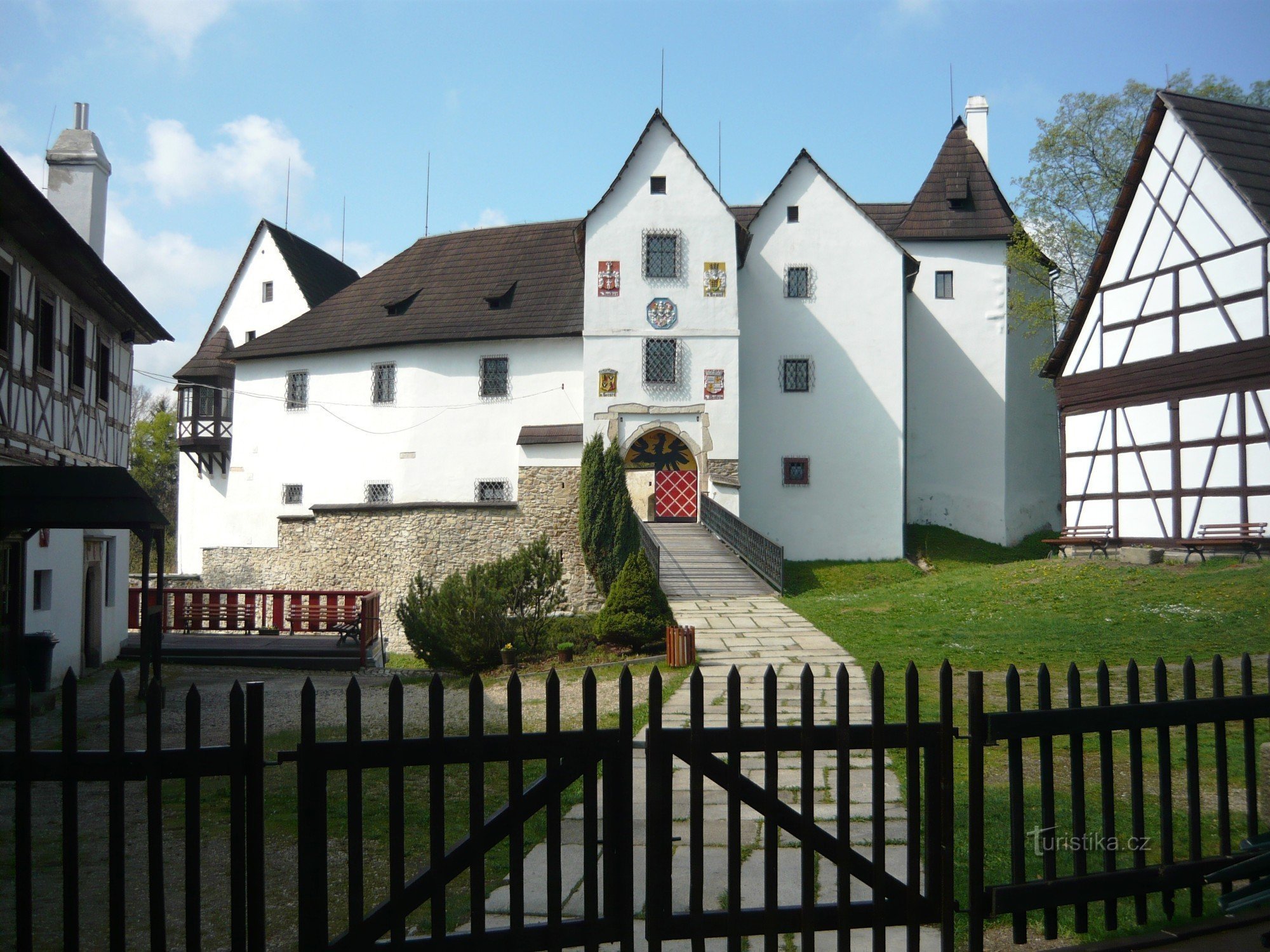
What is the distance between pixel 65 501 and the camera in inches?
505

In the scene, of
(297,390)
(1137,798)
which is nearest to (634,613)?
(1137,798)

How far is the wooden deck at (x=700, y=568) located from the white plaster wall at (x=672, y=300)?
3.12 m

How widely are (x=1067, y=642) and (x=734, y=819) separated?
10960mm

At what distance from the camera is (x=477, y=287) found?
33.8m

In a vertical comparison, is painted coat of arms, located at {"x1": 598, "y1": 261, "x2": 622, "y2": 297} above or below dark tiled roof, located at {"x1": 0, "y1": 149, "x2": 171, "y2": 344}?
above

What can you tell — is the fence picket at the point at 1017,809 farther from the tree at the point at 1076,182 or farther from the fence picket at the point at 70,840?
the tree at the point at 1076,182

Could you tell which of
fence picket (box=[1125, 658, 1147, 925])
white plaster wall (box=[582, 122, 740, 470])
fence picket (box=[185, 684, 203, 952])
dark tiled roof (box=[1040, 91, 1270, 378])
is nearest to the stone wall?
white plaster wall (box=[582, 122, 740, 470])

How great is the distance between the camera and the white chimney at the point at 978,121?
36438mm

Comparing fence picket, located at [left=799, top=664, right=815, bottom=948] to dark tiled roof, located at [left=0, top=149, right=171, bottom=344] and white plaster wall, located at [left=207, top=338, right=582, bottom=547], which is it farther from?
white plaster wall, located at [left=207, top=338, right=582, bottom=547]

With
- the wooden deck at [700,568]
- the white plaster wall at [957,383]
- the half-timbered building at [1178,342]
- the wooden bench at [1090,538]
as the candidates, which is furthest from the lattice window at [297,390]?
the wooden bench at [1090,538]

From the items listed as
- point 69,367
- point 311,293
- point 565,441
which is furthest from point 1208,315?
point 311,293

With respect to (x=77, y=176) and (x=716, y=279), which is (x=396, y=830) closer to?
(x=77, y=176)

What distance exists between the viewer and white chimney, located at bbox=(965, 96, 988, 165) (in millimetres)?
36438

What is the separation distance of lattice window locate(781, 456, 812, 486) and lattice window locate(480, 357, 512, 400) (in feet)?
27.6
